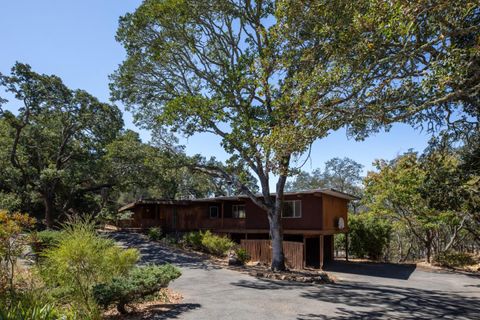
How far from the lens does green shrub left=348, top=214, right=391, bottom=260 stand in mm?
25784

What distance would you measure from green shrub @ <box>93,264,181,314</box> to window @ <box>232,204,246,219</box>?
753 inches

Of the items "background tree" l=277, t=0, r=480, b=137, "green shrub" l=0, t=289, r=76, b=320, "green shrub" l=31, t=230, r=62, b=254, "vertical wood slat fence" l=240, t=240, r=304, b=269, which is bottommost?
"vertical wood slat fence" l=240, t=240, r=304, b=269

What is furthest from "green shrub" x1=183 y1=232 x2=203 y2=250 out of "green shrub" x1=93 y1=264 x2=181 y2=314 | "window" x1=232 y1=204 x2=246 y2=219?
"green shrub" x1=93 y1=264 x2=181 y2=314

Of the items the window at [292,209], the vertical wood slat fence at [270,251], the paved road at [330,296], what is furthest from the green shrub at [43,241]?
the window at [292,209]

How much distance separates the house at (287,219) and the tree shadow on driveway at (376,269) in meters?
1.12

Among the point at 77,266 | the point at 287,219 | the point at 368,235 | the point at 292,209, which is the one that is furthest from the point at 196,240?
the point at 77,266

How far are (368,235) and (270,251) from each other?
29.8ft

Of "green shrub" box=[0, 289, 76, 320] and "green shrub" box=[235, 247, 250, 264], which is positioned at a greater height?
"green shrub" box=[0, 289, 76, 320]

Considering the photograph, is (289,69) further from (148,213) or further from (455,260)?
(148,213)

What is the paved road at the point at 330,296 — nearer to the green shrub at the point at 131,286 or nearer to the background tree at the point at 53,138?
the green shrub at the point at 131,286

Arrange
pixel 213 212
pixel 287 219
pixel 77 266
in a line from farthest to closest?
pixel 213 212 < pixel 287 219 < pixel 77 266

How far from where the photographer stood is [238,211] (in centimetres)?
3002

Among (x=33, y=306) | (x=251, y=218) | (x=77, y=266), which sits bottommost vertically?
(x=33, y=306)

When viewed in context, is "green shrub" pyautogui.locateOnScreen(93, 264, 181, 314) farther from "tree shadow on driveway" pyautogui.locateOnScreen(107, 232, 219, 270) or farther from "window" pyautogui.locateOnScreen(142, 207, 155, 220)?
"window" pyautogui.locateOnScreen(142, 207, 155, 220)
